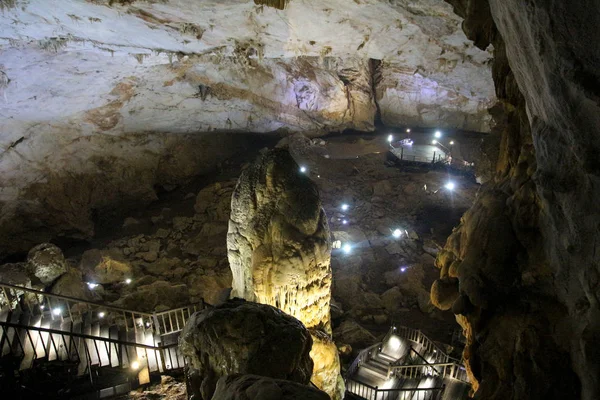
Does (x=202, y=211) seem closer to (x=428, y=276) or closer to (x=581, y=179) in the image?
(x=428, y=276)

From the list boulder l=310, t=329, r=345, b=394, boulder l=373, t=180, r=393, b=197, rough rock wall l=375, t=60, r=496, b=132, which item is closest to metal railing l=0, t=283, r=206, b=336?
boulder l=310, t=329, r=345, b=394

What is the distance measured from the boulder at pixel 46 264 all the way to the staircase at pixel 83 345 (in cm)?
168

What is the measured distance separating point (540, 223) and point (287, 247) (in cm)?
458

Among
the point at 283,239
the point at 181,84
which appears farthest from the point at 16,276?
the point at 283,239

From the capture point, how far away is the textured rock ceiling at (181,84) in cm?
876

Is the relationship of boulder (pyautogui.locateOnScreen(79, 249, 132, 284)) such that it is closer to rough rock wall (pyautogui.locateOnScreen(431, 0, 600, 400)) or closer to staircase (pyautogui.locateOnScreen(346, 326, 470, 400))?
staircase (pyautogui.locateOnScreen(346, 326, 470, 400))

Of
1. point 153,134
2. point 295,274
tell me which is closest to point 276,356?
point 295,274

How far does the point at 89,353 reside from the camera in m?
7.59

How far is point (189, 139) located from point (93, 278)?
8410mm

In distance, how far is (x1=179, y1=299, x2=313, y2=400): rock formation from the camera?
473cm

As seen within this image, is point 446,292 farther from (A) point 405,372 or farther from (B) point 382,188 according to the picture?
(B) point 382,188

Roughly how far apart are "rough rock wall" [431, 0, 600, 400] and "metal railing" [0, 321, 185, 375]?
6233 mm

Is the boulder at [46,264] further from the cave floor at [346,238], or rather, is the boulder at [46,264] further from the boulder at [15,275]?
the cave floor at [346,238]

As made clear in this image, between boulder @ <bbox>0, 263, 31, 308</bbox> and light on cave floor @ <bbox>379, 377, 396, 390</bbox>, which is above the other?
boulder @ <bbox>0, 263, 31, 308</bbox>
